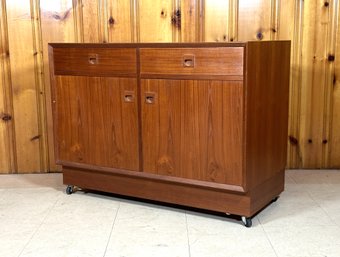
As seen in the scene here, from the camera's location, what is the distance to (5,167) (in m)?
3.43

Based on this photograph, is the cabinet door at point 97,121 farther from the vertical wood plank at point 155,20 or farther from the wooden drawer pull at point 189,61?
the vertical wood plank at point 155,20

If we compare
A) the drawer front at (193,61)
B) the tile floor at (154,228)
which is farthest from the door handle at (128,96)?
the tile floor at (154,228)

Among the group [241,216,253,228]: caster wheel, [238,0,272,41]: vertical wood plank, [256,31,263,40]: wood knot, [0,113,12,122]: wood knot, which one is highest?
[238,0,272,41]: vertical wood plank

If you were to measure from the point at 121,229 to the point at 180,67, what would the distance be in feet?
2.84

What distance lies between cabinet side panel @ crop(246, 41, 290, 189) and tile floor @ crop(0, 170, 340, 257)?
0.81 ft

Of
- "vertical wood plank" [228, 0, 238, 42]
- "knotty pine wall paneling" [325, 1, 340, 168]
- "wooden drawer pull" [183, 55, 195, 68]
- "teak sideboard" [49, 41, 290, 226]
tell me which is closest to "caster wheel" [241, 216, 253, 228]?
"teak sideboard" [49, 41, 290, 226]

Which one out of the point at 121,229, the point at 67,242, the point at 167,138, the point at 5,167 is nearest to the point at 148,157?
the point at 167,138

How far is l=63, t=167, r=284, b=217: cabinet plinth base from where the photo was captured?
2.41 meters

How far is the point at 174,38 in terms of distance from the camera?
3234mm

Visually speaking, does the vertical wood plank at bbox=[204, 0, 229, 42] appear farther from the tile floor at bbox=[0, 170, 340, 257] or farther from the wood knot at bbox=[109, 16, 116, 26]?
the tile floor at bbox=[0, 170, 340, 257]

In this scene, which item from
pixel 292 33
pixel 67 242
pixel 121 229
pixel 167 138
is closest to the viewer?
pixel 67 242

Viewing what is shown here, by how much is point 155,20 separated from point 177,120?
3.34 feet

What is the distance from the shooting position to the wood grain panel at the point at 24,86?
3.24 meters

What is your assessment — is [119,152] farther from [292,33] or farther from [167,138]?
[292,33]
